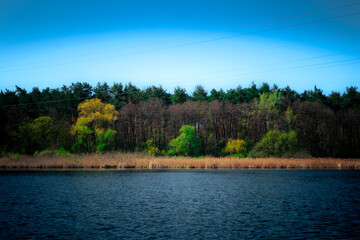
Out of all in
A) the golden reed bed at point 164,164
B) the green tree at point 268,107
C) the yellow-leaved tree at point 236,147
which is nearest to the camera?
the golden reed bed at point 164,164

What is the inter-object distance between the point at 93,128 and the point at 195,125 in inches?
1067

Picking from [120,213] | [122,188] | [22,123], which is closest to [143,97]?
[22,123]

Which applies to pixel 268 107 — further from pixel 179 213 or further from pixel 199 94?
pixel 179 213

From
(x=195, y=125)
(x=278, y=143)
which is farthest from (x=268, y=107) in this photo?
(x=195, y=125)

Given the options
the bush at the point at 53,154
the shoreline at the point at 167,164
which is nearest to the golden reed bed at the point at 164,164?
the shoreline at the point at 167,164

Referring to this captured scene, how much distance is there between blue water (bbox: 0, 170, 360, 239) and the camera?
1169 cm

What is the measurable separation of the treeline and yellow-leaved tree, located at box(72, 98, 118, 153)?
196 mm

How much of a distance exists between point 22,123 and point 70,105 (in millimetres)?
20201

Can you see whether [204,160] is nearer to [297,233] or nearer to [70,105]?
[297,233]

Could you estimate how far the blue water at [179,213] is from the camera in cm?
1169

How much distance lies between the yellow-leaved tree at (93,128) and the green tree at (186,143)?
13021 millimetres

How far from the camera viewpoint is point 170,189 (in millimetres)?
23938

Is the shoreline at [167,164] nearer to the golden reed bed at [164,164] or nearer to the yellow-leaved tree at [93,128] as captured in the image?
→ the golden reed bed at [164,164]

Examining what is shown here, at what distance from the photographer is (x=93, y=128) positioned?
213 feet
